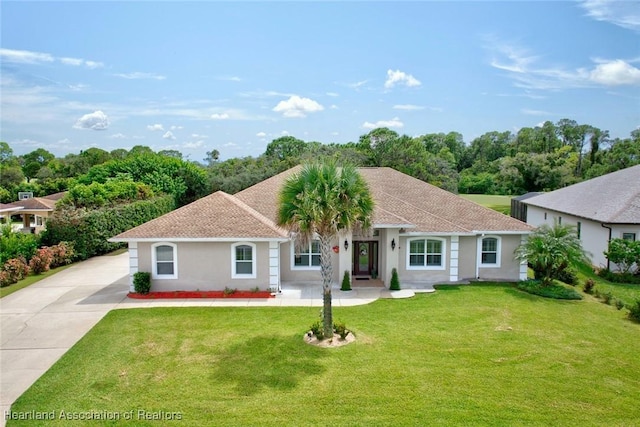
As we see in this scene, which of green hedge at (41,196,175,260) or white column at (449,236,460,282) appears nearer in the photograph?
white column at (449,236,460,282)

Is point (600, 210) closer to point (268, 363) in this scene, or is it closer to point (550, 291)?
point (550, 291)

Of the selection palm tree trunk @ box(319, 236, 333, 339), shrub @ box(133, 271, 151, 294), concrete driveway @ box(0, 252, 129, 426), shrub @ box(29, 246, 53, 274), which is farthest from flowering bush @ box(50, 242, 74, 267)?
palm tree trunk @ box(319, 236, 333, 339)

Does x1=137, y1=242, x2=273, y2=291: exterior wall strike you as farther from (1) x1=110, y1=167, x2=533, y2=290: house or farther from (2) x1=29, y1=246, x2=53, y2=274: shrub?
(2) x1=29, y1=246, x2=53, y2=274: shrub

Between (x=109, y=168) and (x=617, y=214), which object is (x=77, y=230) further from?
(x=617, y=214)

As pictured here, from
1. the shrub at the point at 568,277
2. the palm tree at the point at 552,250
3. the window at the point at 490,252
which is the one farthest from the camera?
the shrub at the point at 568,277

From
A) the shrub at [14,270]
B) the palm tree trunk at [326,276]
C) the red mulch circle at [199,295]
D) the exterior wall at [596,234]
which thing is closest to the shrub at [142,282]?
the red mulch circle at [199,295]

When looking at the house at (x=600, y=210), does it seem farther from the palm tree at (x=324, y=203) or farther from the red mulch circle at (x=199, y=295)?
the red mulch circle at (x=199, y=295)
